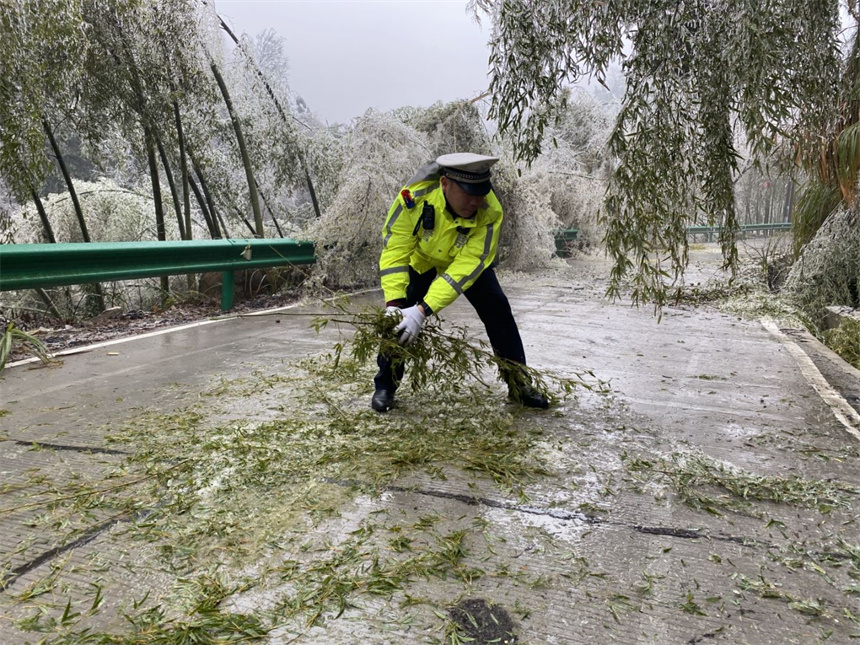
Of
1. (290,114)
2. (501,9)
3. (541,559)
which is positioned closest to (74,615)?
(541,559)

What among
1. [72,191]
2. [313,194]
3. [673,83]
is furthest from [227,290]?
[673,83]

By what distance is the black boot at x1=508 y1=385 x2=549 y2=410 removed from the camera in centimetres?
395

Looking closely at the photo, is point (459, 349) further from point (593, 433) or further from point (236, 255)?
point (236, 255)

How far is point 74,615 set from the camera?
1.90 m

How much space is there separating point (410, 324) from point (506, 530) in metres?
1.51

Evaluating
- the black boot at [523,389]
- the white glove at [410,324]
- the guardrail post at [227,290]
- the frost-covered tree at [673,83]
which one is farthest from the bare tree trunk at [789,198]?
the guardrail post at [227,290]

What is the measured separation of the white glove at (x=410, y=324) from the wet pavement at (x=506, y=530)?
0.49m

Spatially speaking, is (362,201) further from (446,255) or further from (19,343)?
(446,255)

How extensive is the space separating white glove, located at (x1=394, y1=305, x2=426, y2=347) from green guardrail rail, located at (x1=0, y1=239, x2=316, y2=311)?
3515 mm

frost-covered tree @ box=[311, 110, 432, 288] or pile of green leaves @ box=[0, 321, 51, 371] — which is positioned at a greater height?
frost-covered tree @ box=[311, 110, 432, 288]

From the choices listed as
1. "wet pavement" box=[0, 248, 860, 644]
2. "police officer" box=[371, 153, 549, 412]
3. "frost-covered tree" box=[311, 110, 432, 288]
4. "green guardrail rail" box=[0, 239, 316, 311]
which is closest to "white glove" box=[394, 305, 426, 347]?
"police officer" box=[371, 153, 549, 412]

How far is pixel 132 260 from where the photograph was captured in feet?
20.8

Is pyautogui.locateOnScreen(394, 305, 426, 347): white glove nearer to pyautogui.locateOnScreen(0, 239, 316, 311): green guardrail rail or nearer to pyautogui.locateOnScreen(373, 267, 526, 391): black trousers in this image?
pyautogui.locateOnScreen(373, 267, 526, 391): black trousers

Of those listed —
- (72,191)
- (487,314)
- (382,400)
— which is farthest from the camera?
(72,191)
